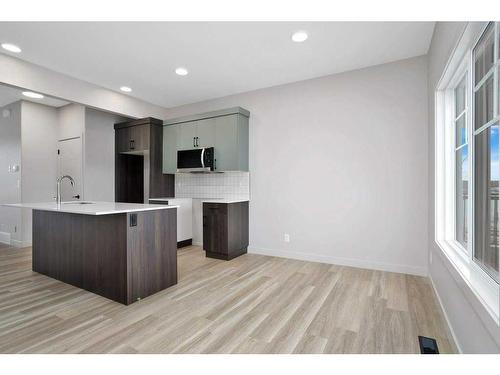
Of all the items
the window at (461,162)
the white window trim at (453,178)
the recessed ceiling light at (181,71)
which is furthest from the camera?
the recessed ceiling light at (181,71)

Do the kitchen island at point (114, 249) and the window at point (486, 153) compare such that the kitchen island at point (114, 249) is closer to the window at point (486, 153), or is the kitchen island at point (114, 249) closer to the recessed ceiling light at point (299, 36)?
the recessed ceiling light at point (299, 36)

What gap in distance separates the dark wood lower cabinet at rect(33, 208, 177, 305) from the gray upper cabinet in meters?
1.55

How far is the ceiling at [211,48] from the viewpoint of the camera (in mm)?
2516

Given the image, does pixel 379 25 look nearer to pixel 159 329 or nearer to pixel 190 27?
pixel 190 27

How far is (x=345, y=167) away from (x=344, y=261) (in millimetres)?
1294

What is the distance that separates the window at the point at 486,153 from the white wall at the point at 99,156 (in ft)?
17.4

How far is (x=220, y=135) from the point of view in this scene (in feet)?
13.5

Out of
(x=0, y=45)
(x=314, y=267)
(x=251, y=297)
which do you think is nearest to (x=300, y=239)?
(x=314, y=267)

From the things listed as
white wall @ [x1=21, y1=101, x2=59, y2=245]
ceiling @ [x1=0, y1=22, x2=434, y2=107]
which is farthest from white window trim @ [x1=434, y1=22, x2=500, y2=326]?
white wall @ [x1=21, y1=101, x2=59, y2=245]

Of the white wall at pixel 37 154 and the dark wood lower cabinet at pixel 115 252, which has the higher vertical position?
the white wall at pixel 37 154

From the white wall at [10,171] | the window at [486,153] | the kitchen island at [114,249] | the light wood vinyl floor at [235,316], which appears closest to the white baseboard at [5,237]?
the white wall at [10,171]

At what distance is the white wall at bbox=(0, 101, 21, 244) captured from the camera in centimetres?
466

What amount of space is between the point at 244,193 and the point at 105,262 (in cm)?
234

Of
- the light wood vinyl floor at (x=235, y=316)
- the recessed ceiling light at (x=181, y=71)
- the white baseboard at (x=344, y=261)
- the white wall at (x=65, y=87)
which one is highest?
the recessed ceiling light at (x=181, y=71)
